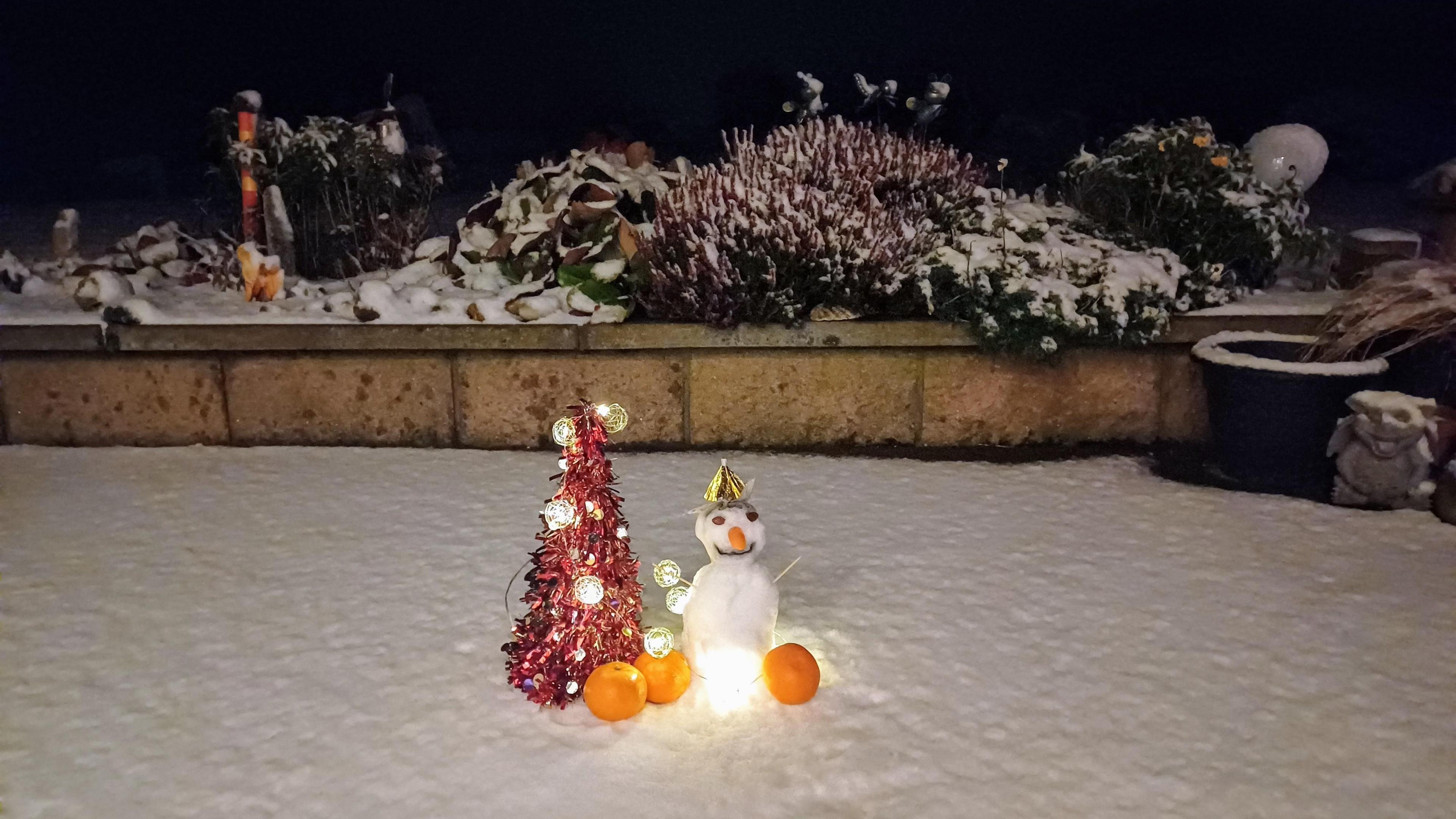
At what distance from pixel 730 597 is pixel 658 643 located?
0.21 meters

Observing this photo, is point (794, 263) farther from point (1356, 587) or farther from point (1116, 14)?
point (1116, 14)

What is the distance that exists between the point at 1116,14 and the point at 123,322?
35.6 feet

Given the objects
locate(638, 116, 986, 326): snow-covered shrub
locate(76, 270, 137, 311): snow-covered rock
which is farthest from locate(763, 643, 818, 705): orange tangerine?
locate(76, 270, 137, 311): snow-covered rock

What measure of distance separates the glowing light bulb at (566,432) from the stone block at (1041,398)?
7.52 ft

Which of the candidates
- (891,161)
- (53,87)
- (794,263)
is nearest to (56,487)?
(794,263)

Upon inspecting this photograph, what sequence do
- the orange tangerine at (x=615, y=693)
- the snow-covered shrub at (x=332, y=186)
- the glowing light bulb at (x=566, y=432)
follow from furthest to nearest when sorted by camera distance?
the snow-covered shrub at (x=332, y=186), the glowing light bulb at (x=566, y=432), the orange tangerine at (x=615, y=693)

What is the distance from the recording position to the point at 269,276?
489 cm

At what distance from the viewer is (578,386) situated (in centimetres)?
441

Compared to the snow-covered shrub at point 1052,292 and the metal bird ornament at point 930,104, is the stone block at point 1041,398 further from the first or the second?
the metal bird ornament at point 930,104

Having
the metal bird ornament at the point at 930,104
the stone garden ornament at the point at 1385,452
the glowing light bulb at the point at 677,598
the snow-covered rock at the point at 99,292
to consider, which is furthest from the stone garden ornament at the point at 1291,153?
the snow-covered rock at the point at 99,292

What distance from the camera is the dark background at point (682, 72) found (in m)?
10.9

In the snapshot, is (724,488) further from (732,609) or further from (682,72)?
(682,72)

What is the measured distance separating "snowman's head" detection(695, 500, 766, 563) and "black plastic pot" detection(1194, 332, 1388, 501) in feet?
7.63

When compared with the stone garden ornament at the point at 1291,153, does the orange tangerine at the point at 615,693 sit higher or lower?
lower
